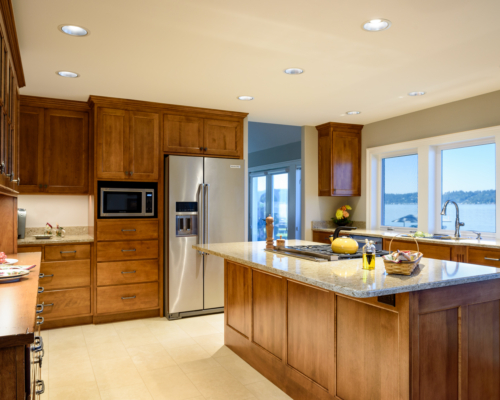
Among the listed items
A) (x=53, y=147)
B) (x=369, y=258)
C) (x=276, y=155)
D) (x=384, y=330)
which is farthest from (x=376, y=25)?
(x=276, y=155)

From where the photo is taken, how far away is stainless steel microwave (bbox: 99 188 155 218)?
428cm

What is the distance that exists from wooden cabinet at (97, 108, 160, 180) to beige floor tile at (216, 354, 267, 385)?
220cm

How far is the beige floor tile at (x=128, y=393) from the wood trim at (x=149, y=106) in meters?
2.87

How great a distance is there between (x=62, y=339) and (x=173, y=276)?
123cm

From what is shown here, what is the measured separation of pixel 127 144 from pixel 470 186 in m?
3.84

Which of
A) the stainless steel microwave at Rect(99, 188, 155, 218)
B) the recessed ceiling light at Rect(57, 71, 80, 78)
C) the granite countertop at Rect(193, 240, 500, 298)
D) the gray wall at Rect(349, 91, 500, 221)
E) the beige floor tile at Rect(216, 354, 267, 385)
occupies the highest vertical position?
the recessed ceiling light at Rect(57, 71, 80, 78)

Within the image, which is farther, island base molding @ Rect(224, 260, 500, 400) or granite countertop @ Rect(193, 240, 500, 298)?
island base molding @ Rect(224, 260, 500, 400)

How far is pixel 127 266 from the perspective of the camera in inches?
172

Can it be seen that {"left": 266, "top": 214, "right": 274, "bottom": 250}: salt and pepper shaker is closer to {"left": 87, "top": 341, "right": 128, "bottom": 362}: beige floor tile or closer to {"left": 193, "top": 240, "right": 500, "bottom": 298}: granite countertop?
{"left": 193, "top": 240, "right": 500, "bottom": 298}: granite countertop

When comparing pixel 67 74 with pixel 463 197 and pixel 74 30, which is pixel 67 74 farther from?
pixel 463 197

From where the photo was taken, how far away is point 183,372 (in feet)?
9.93

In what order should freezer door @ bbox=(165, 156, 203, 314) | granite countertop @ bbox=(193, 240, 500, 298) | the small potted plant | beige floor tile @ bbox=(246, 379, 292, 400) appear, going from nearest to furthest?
granite countertop @ bbox=(193, 240, 500, 298)
beige floor tile @ bbox=(246, 379, 292, 400)
freezer door @ bbox=(165, 156, 203, 314)
the small potted plant

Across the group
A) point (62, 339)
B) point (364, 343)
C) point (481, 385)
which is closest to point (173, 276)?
point (62, 339)

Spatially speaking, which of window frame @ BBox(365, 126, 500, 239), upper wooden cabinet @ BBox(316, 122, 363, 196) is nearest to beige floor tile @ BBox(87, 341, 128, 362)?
upper wooden cabinet @ BBox(316, 122, 363, 196)
